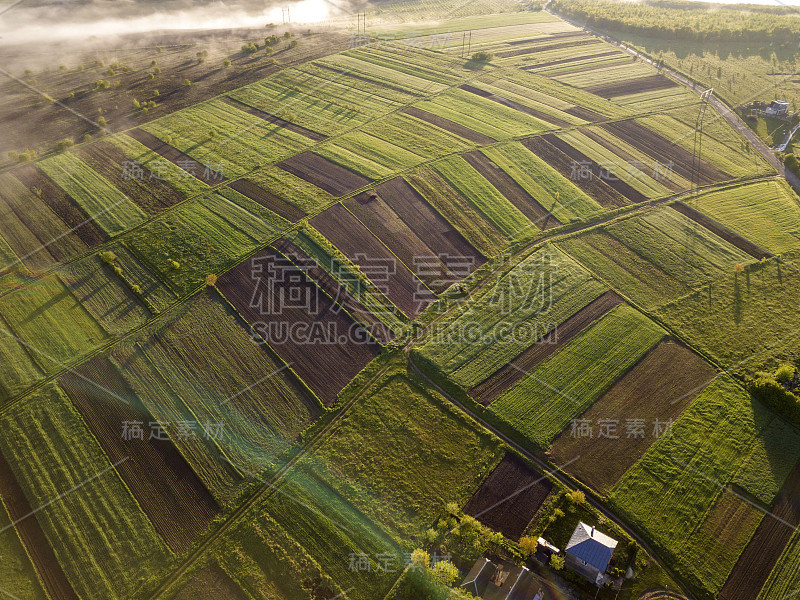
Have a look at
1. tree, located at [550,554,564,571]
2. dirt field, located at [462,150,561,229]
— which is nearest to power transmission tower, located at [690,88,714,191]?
dirt field, located at [462,150,561,229]

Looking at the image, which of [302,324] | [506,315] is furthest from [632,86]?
[302,324]

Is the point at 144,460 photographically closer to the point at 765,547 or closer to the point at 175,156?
the point at 175,156

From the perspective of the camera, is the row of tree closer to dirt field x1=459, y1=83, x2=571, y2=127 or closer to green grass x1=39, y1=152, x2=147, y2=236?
dirt field x1=459, y1=83, x2=571, y2=127

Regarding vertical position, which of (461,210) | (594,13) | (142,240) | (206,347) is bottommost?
(206,347)

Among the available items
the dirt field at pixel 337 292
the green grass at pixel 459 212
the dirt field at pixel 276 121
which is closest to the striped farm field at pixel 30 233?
the dirt field at pixel 337 292

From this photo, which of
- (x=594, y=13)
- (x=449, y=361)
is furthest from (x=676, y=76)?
(x=449, y=361)

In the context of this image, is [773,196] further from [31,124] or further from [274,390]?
[31,124]
